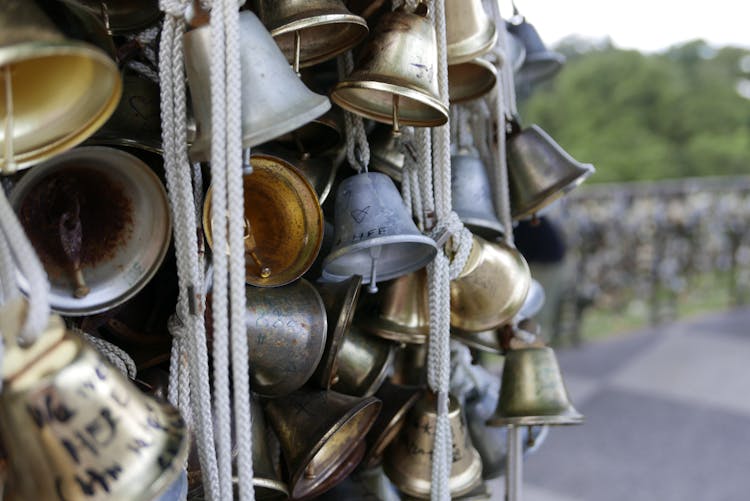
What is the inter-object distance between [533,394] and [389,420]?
332 mm

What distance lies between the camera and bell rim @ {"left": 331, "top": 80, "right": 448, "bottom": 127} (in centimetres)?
99

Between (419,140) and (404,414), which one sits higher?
(419,140)

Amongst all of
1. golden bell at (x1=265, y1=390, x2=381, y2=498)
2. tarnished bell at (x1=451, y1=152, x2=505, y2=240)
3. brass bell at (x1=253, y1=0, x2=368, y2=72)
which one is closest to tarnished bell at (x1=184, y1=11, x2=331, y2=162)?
brass bell at (x1=253, y1=0, x2=368, y2=72)

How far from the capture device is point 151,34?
94cm

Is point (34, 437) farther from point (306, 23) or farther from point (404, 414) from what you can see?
point (404, 414)

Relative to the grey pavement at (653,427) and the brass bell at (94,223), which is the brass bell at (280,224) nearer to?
the brass bell at (94,223)

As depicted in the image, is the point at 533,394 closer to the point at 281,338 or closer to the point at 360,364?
the point at 360,364

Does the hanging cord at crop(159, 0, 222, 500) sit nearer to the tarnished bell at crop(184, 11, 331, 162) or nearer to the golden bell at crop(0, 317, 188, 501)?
the tarnished bell at crop(184, 11, 331, 162)

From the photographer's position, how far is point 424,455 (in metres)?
1.21

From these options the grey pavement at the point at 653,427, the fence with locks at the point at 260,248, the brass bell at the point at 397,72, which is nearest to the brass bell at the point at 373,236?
the fence with locks at the point at 260,248

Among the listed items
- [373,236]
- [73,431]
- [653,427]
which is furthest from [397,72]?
[653,427]

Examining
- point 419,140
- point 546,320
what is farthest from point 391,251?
point 546,320

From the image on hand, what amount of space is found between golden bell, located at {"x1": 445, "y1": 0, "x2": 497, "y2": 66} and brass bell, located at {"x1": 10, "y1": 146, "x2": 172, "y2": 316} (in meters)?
0.57

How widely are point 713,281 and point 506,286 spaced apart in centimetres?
809
